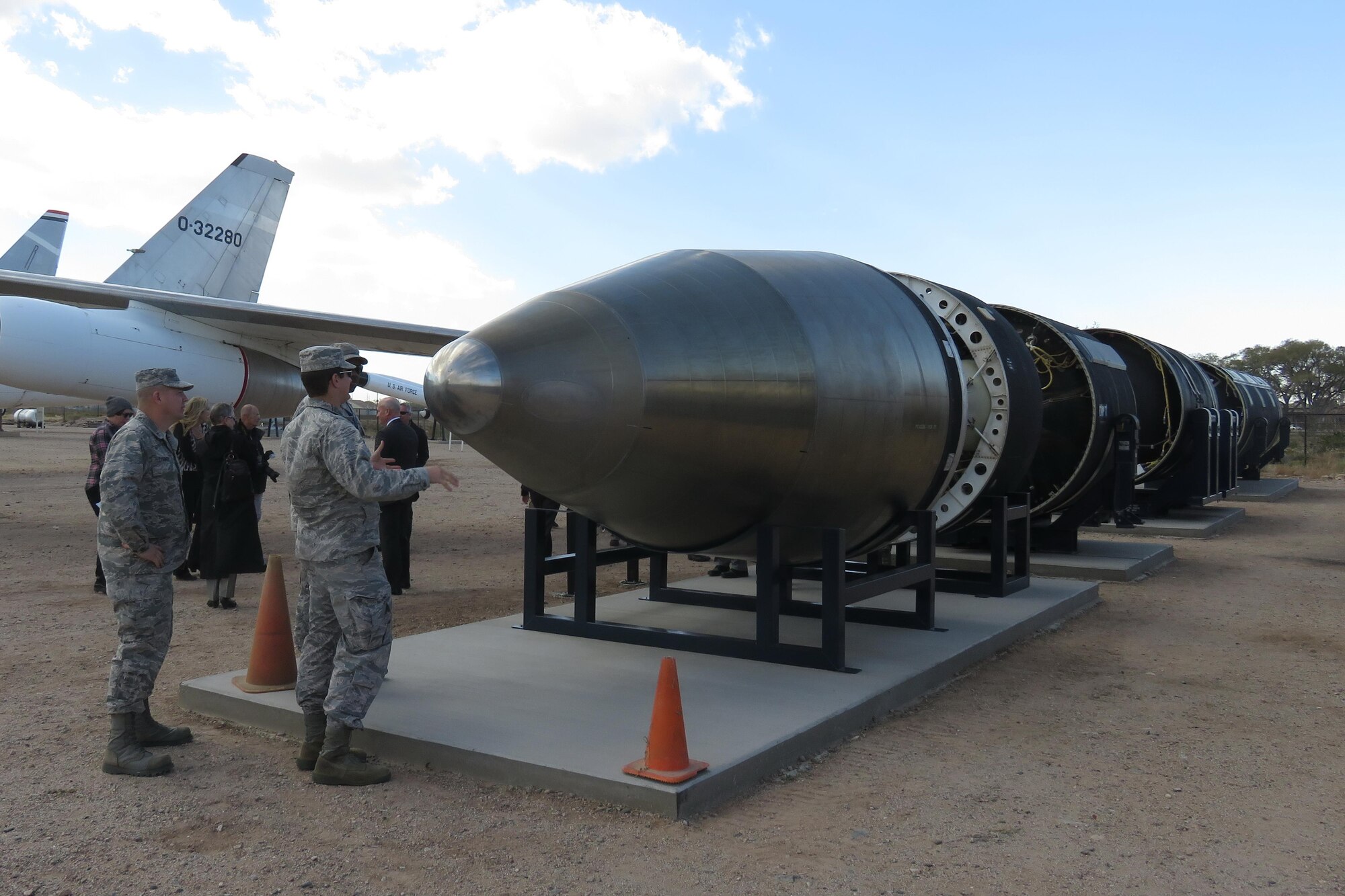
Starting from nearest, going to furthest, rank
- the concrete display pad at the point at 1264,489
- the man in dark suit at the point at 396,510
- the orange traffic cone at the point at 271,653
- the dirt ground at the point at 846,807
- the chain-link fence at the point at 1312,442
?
the dirt ground at the point at 846,807, the orange traffic cone at the point at 271,653, the man in dark suit at the point at 396,510, the concrete display pad at the point at 1264,489, the chain-link fence at the point at 1312,442

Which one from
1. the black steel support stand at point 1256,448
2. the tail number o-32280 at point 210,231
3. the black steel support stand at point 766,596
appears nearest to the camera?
the black steel support stand at point 766,596

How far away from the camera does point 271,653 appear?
192 inches

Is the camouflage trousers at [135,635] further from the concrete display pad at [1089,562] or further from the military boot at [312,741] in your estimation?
the concrete display pad at [1089,562]

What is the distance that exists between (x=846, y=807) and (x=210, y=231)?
57.1ft

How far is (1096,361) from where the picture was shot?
943 cm

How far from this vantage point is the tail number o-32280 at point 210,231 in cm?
1745

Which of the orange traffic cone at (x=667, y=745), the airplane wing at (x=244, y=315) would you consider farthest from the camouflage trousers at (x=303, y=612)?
the airplane wing at (x=244, y=315)

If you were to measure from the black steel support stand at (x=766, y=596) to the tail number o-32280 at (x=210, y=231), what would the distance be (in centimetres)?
1414

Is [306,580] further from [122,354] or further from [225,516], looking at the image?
[122,354]

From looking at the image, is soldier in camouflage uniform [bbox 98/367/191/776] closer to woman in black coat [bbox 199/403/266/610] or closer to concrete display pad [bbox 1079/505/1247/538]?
woman in black coat [bbox 199/403/266/610]

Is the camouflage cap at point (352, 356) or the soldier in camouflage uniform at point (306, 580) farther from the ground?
the camouflage cap at point (352, 356)

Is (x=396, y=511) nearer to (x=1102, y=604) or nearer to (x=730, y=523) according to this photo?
(x=730, y=523)

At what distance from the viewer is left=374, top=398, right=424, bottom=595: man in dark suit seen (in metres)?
8.36

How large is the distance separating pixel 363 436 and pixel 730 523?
1.87 meters
